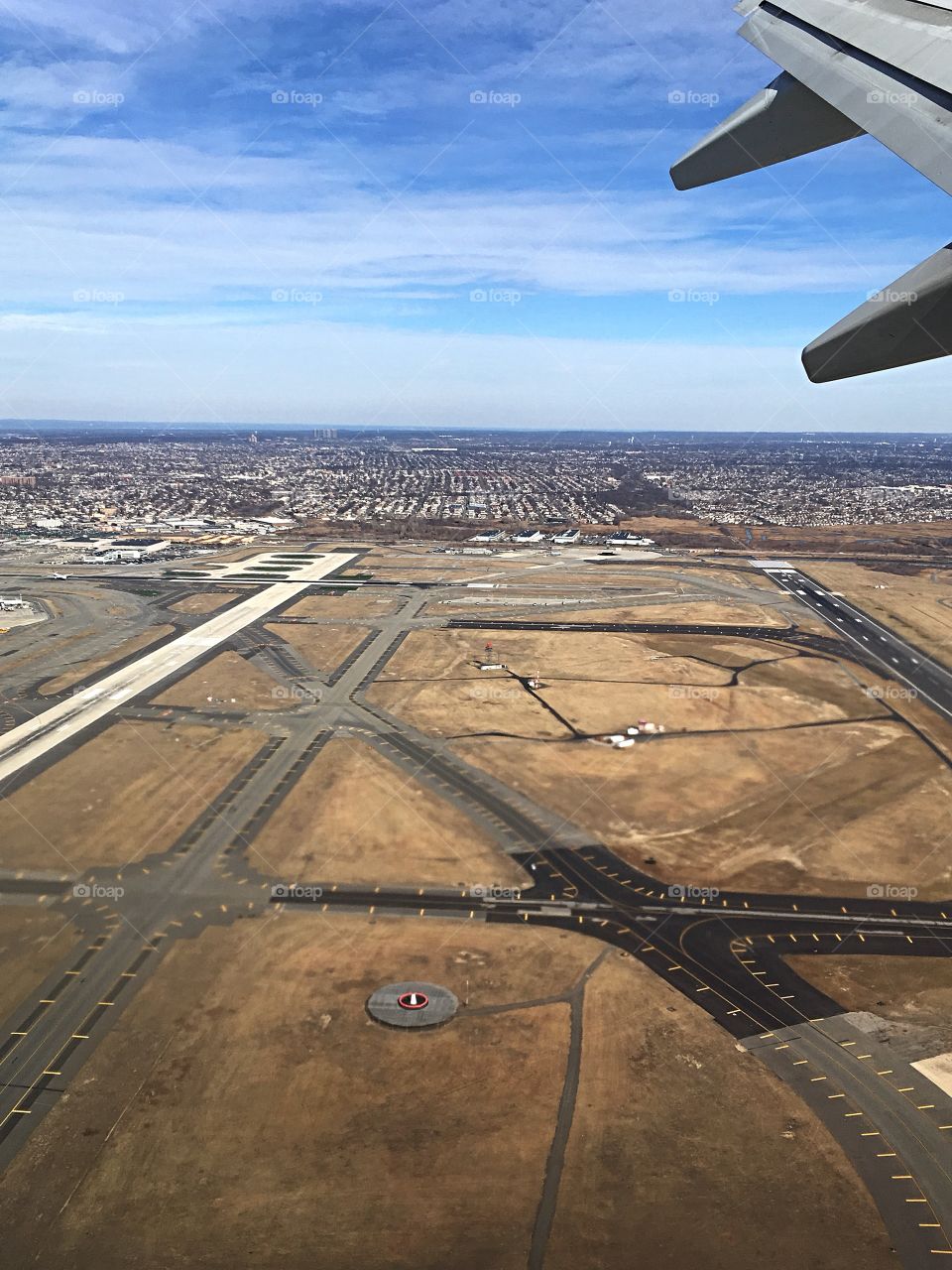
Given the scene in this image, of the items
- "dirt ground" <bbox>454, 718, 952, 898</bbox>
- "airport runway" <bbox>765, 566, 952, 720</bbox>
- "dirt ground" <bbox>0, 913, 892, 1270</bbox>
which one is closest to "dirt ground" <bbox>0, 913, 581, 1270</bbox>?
"dirt ground" <bbox>0, 913, 892, 1270</bbox>

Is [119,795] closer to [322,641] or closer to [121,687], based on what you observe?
[121,687]

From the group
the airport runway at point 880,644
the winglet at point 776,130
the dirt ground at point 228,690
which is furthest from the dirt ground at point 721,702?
the winglet at point 776,130

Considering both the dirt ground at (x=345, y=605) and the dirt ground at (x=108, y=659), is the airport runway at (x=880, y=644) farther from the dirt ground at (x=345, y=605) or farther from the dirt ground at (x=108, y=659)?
the dirt ground at (x=108, y=659)

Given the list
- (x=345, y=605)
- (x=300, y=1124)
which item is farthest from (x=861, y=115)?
(x=345, y=605)

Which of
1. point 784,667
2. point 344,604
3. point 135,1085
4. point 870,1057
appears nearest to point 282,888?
point 135,1085

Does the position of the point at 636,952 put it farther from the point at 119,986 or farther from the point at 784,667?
the point at 784,667
